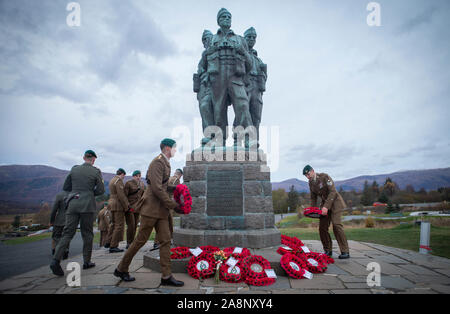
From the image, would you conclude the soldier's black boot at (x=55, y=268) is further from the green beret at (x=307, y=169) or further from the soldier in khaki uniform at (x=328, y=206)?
the green beret at (x=307, y=169)

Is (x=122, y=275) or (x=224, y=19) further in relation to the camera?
(x=224, y=19)

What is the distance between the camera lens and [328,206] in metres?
4.81

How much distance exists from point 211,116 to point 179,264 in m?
3.82

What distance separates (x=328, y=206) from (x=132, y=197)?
4831 mm

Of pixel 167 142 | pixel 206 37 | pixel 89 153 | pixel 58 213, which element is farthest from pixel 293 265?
pixel 206 37

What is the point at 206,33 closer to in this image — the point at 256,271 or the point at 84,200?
the point at 84,200

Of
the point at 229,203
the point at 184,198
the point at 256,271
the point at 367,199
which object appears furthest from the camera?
the point at 367,199

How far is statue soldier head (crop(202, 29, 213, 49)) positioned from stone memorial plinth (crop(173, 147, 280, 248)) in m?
3.14

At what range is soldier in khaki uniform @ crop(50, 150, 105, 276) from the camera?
4105mm

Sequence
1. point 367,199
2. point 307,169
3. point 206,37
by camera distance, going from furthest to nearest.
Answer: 1. point 367,199
2. point 206,37
3. point 307,169
